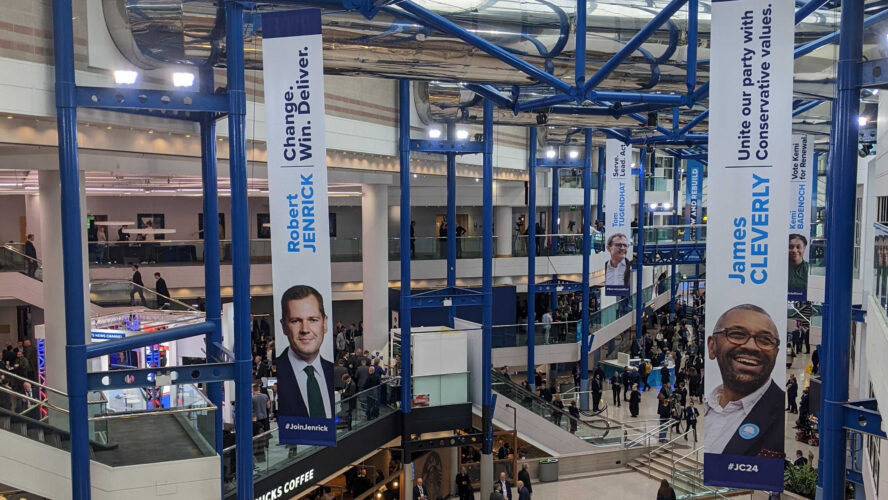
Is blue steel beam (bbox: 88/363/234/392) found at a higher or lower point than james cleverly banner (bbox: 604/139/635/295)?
lower

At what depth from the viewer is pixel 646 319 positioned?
40.6m

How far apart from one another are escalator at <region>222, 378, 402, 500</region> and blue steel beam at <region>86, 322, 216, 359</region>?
163cm

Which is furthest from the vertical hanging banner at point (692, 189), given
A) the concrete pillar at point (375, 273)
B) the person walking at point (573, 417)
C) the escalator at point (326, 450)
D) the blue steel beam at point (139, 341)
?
the blue steel beam at point (139, 341)

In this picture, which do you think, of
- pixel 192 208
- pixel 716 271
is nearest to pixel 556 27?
pixel 716 271

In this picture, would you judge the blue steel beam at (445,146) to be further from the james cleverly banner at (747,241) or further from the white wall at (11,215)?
the white wall at (11,215)

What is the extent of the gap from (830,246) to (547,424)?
1505 centimetres

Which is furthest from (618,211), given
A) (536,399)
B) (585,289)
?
(536,399)

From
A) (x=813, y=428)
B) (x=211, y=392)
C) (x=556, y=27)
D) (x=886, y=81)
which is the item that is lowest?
(x=813, y=428)

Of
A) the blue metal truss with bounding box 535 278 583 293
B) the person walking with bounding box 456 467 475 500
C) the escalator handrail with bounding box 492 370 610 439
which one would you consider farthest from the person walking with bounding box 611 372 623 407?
the person walking with bounding box 456 467 475 500

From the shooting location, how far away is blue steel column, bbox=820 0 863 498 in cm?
702

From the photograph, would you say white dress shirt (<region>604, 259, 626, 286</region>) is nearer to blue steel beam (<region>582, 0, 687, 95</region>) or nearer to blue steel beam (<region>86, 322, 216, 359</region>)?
blue steel beam (<region>582, 0, 687, 95</region>)

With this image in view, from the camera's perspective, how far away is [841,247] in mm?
7242

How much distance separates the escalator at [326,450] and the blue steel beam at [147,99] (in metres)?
4.32

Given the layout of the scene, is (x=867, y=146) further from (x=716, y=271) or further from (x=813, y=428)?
(x=716, y=271)
